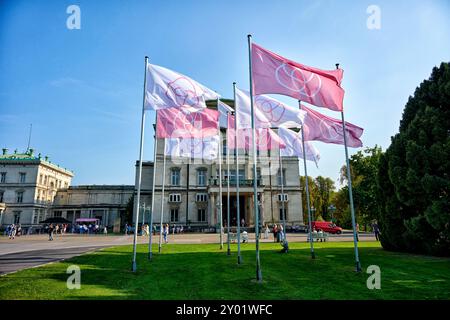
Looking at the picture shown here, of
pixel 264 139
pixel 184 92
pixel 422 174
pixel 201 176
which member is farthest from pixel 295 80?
pixel 201 176

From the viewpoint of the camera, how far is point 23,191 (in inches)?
2714

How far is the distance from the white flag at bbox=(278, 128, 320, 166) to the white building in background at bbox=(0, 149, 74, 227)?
72253 millimetres

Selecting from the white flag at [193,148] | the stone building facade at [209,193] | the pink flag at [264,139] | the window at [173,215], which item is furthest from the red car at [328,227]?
the white flag at [193,148]

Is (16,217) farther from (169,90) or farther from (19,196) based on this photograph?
(169,90)

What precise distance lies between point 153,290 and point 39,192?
77089 millimetres

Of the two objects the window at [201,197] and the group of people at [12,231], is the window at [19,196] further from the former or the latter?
the window at [201,197]

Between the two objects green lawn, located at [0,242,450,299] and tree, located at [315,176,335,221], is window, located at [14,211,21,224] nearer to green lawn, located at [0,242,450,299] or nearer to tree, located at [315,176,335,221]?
green lawn, located at [0,242,450,299]

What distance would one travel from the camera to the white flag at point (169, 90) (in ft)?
42.5

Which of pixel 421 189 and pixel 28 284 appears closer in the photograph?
pixel 28 284

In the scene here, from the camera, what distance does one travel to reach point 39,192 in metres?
70.9

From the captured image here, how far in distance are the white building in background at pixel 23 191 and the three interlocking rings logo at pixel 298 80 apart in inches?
3005
